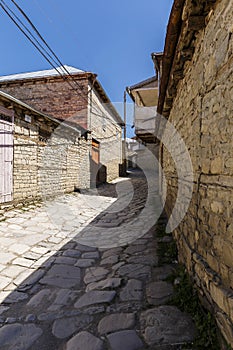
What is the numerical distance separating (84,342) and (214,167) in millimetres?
1789

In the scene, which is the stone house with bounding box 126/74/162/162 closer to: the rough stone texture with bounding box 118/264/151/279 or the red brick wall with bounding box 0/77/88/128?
the red brick wall with bounding box 0/77/88/128

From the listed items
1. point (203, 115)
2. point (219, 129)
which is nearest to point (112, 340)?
point (219, 129)

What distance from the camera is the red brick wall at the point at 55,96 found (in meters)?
11.1

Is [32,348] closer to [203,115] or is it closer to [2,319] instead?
[2,319]

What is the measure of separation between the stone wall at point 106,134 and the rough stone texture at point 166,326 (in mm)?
10008

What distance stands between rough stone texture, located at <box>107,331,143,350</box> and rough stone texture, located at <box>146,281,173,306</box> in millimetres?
466

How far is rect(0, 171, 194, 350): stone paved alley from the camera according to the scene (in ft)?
A: 5.89

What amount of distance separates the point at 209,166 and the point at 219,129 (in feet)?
1.17

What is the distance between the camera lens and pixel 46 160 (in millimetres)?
7914

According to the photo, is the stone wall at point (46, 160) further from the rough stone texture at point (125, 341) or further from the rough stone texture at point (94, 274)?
the rough stone texture at point (125, 341)

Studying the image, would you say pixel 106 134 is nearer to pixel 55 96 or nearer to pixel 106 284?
pixel 55 96

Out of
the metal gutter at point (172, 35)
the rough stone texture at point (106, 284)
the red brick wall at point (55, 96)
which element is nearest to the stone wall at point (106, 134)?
the red brick wall at point (55, 96)

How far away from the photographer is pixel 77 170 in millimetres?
10336

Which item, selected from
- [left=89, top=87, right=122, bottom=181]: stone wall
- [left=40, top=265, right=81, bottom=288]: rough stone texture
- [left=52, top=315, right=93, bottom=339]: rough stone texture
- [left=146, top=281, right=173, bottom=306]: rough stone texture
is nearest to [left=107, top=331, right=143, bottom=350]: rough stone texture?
[left=52, top=315, right=93, bottom=339]: rough stone texture
